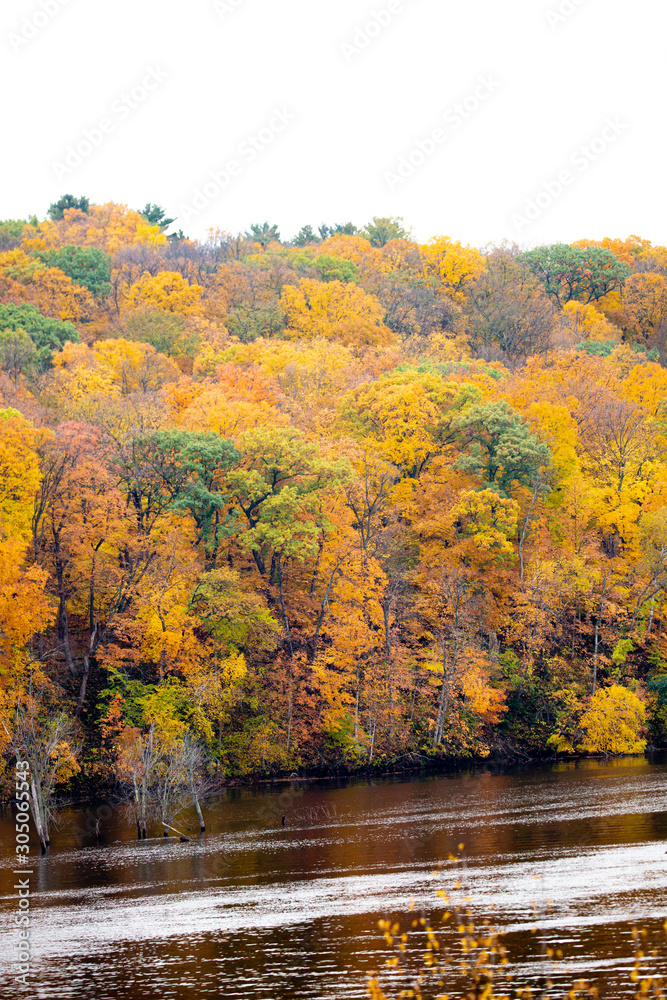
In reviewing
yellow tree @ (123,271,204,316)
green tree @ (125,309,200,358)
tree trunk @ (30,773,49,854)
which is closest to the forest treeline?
tree trunk @ (30,773,49,854)

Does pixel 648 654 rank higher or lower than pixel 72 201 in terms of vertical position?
lower

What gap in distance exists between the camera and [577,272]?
10725 cm

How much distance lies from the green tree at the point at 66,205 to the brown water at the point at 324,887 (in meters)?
109

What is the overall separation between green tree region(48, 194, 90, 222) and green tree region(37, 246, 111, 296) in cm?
4305

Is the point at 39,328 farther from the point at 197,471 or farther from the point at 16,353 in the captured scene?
the point at 197,471

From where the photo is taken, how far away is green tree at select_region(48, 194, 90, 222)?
5453 inches

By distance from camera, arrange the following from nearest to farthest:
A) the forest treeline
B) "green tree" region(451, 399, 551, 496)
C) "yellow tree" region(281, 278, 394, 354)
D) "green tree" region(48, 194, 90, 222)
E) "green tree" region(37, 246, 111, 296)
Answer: the forest treeline, "green tree" region(451, 399, 551, 496), "yellow tree" region(281, 278, 394, 354), "green tree" region(37, 246, 111, 296), "green tree" region(48, 194, 90, 222)

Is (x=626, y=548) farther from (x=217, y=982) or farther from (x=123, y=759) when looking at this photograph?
(x=217, y=982)

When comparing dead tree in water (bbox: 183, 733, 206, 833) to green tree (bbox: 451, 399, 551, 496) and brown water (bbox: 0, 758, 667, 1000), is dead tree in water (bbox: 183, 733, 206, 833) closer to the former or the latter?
brown water (bbox: 0, 758, 667, 1000)

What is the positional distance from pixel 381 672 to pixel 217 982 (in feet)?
117

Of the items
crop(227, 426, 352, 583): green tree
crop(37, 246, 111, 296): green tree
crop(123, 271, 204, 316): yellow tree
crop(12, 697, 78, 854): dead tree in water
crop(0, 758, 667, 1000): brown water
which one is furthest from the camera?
crop(37, 246, 111, 296): green tree

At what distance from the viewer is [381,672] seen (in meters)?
56.8

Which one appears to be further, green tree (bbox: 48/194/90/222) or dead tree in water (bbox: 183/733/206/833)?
green tree (bbox: 48/194/90/222)

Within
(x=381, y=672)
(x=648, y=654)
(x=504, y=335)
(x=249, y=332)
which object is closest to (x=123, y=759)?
(x=381, y=672)
